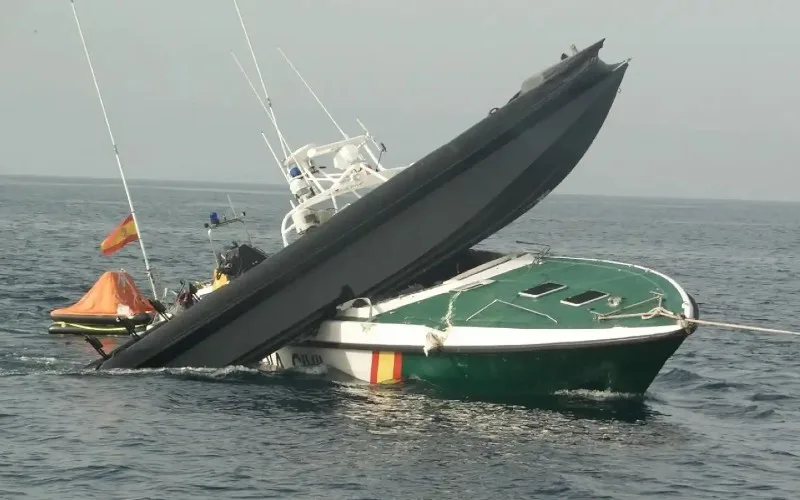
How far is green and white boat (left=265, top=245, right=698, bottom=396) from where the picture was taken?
2172 cm

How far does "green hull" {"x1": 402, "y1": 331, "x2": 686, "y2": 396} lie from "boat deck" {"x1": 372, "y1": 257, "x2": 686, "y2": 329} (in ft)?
1.80

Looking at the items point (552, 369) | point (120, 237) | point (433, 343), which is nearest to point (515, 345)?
point (552, 369)

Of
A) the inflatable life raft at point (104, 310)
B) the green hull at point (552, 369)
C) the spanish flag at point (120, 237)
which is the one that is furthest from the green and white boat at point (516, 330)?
the inflatable life raft at point (104, 310)

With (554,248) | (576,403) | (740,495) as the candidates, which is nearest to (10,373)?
(576,403)

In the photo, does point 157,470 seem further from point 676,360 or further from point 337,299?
point 676,360

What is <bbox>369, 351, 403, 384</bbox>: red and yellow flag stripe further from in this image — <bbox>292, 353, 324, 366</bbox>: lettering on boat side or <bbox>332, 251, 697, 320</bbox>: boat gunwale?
<bbox>292, 353, 324, 366</bbox>: lettering on boat side

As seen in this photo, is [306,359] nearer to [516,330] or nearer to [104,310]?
[516,330]

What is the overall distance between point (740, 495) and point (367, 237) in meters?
10.5

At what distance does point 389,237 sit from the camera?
82.5 ft

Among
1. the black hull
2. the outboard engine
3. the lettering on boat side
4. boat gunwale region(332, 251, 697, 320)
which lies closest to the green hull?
boat gunwale region(332, 251, 697, 320)

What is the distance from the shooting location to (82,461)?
61.6 feet

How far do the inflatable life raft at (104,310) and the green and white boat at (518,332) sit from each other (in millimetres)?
8708

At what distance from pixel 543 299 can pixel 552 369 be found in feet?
6.25

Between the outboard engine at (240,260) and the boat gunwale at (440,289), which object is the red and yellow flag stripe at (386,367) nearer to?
the boat gunwale at (440,289)
